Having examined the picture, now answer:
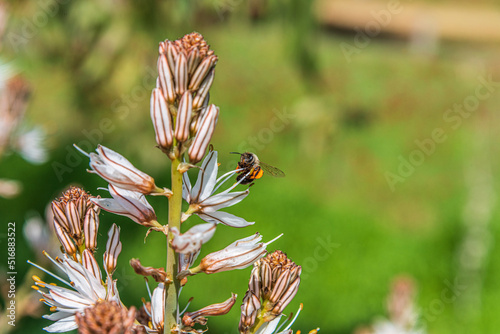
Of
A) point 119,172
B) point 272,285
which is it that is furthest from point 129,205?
point 272,285

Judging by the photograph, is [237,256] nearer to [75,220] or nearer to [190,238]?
[190,238]

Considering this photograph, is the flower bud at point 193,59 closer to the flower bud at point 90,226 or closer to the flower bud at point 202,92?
the flower bud at point 202,92

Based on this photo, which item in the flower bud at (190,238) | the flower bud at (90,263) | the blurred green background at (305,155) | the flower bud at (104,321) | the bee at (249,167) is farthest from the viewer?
the blurred green background at (305,155)

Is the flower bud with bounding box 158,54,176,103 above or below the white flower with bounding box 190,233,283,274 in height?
above

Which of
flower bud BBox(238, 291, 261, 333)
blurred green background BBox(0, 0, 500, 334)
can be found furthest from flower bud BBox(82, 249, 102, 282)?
blurred green background BBox(0, 0, 500, 334)

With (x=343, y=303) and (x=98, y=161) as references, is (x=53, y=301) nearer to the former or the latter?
(x=98, y=161)

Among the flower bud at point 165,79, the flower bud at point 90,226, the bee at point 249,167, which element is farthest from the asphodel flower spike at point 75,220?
A: the bee at point 249,167

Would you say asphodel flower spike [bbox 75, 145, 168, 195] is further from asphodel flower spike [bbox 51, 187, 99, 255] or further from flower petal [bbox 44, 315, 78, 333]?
flower petal [bbox 44, 315, 78, 333]
